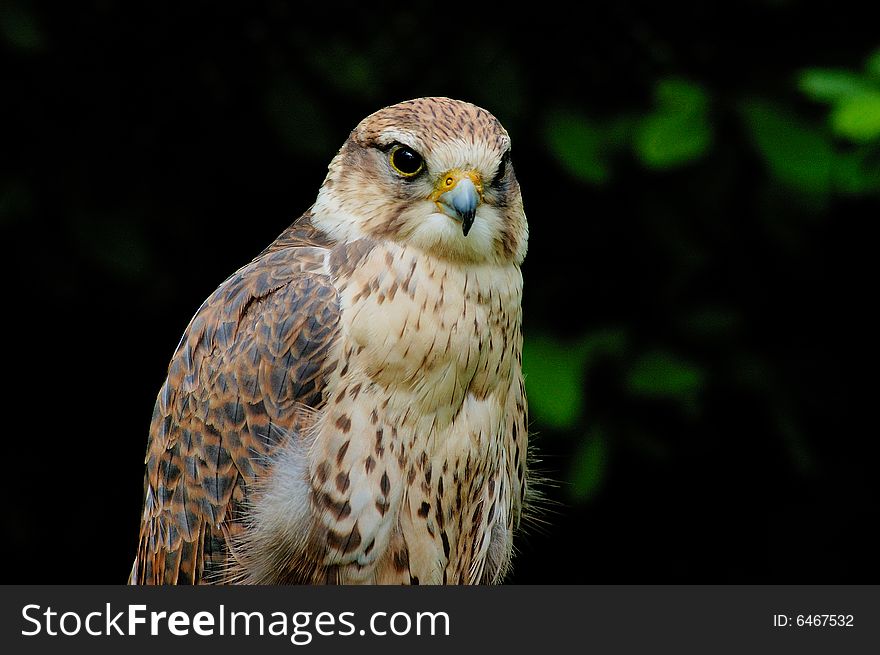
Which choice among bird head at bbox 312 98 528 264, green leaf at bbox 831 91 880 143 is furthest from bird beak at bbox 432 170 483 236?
green leaf at bbox 831 91 880 143

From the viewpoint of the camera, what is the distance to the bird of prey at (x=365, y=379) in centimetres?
277

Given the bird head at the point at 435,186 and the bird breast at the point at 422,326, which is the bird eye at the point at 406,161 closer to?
the bird head at the point at 435,186

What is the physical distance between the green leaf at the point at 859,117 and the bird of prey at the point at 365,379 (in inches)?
45.7

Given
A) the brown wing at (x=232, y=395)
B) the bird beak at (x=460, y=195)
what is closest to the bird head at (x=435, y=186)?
the bird beak at (x=460, y=195)

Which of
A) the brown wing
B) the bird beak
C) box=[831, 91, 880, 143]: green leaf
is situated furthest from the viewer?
box=[831, 91, 880, 143]: green leaf

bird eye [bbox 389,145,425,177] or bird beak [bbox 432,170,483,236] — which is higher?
bird eye [bbox 389,145,425,177]

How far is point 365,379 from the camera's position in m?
2.78

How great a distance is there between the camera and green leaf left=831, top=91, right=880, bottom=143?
3.45 m

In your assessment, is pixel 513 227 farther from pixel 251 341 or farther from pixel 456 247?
pixel 251 341

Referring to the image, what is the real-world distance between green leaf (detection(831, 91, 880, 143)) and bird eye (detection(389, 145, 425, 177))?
1.44 meters

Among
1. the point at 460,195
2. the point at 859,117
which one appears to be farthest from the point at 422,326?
the point at 859,117

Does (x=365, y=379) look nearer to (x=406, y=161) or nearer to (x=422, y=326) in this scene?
(x=422, y=326)

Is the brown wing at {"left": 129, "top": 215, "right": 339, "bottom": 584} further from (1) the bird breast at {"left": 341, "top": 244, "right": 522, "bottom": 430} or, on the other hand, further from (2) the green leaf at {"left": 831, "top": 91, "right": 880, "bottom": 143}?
(2) the green leaf at {"left": 831, "top": 91, "right": 880, "bottom": 143}

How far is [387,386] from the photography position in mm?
2773
